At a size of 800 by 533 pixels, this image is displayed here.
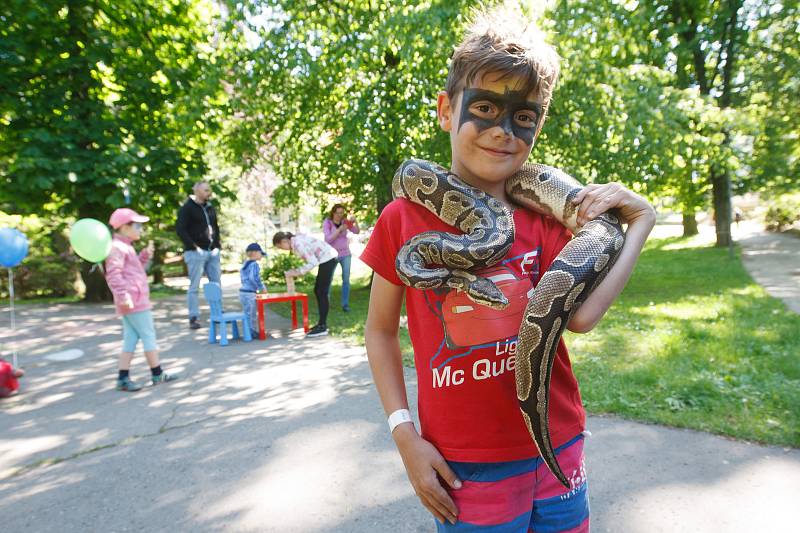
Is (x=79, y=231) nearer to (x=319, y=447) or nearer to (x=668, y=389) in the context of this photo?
(x=319, y=447)

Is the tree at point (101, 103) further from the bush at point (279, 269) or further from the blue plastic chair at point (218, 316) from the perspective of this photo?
the blue plastic chair at point (218, 316)

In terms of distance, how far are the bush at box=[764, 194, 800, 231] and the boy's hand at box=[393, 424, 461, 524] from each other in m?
23.0

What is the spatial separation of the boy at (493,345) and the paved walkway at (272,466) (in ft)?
5.79

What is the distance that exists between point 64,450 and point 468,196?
482cm

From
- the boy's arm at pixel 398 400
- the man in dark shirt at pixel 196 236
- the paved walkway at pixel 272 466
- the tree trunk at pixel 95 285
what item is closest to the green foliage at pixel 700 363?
the paved walkway at pixel 272 466

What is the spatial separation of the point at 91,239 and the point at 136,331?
59.1 inches

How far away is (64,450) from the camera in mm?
4730

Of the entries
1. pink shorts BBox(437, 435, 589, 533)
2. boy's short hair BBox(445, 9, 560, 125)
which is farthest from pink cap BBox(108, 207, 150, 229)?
pink shorts BBox(437, 435, 589, 533)

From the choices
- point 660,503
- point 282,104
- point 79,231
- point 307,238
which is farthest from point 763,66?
point 79,231

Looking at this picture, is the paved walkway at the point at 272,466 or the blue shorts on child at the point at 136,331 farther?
the blue shorts on child at the point at 136,331

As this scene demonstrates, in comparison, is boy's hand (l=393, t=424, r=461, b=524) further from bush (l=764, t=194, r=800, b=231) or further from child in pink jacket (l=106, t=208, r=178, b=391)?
Answer: bush (l=764, t=194, r=800, b=231)

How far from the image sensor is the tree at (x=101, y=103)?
38.9 feet

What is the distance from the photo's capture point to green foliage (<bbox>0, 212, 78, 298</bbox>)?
52.2ft

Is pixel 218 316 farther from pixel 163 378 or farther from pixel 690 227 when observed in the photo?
pixel 690 227
